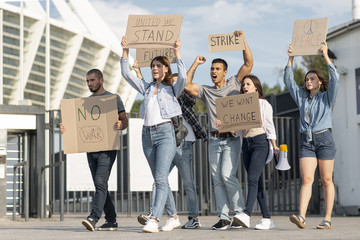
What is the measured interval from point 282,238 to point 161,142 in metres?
1.81

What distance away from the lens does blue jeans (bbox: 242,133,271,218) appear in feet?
24.3

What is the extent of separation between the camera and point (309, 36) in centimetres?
794

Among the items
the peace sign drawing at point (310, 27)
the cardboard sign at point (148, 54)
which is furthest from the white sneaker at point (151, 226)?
the peace sign drawing at point (310, 27)

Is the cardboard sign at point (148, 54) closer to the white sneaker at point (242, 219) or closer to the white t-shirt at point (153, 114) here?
the white t-shirt at point (153, 114)

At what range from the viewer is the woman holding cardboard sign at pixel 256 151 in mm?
7410

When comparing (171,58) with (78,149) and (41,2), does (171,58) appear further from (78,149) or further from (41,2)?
(41,2)

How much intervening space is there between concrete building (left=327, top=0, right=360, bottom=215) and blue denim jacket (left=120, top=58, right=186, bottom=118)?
692 cm

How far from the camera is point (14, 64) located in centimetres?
5472

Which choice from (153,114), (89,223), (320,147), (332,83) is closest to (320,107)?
(332,83)

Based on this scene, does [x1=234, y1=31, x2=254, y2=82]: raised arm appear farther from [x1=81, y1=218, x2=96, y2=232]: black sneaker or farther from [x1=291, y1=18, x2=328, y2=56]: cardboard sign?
[x1=81, y1=218, x2=96, y2=232]: black sneaker

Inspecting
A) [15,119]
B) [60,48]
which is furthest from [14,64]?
[15,119]

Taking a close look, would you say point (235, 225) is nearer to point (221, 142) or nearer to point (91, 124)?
point (221, 142)

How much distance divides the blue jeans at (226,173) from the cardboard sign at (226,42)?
3.51 feet

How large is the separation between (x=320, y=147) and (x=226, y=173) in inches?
40.9
